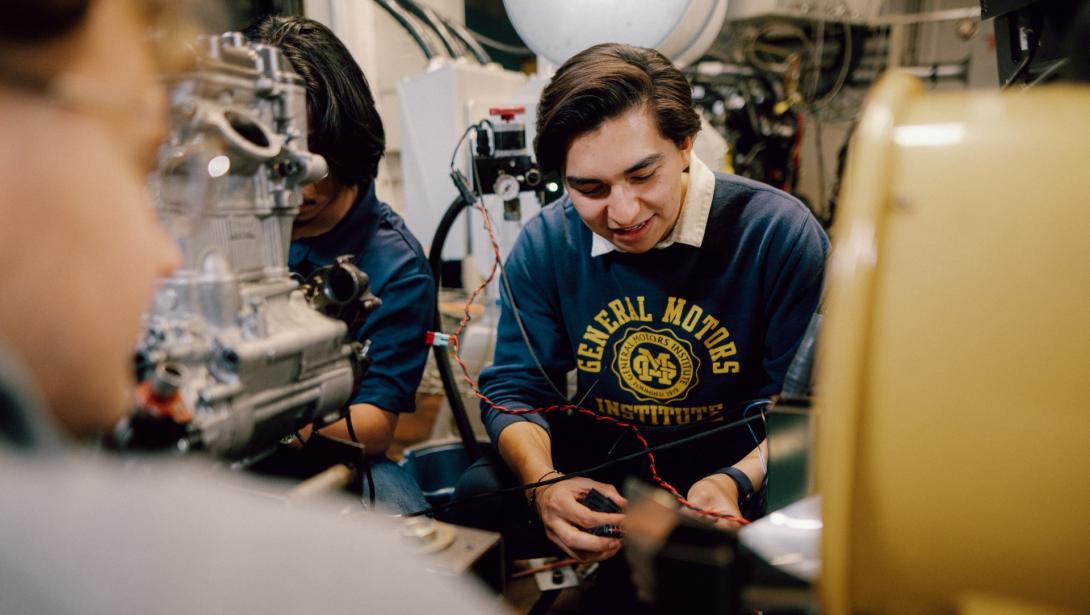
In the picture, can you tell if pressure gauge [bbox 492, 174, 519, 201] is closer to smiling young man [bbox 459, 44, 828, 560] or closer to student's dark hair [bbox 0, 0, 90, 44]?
smiling young man [bbox 459, 44, 828, 560]

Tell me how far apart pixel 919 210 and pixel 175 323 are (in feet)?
2.25

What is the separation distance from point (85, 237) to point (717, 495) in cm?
100

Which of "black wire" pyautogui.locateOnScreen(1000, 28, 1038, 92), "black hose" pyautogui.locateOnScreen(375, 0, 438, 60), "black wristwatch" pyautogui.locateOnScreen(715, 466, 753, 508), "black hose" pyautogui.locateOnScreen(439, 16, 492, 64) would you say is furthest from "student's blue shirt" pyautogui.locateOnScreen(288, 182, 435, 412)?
"black hose" pyautogui.locateOnScreen(439, 16, 492, 64)

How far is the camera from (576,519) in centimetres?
114

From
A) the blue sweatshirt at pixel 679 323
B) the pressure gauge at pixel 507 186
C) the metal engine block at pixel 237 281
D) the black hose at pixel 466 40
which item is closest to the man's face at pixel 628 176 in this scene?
the blue sweatshirt at pixel 679 323

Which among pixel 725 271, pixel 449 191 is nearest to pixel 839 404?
pixel 725 271

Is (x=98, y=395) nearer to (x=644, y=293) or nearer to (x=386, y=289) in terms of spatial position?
(x=386, y=289)

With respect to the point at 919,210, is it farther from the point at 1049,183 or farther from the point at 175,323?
the point at 175,323

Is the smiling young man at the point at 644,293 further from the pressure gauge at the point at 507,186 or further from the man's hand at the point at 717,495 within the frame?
the pressure gauge at the point at 507,186

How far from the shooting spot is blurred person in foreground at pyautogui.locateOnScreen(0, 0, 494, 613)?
261 mm

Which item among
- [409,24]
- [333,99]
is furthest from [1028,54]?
[409,24]

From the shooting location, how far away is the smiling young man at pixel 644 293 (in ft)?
4.27

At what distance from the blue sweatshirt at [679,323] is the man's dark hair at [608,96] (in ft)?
0.66

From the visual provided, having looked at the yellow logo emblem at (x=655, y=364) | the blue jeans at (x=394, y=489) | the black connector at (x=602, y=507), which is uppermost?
the yellow logo emblem at (x=655, y=364)
